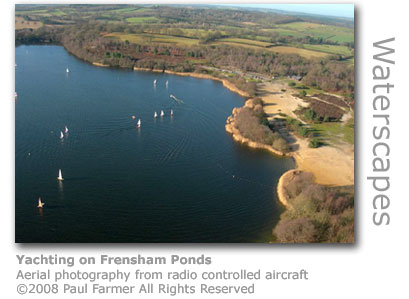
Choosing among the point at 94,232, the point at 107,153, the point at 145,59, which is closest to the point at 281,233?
the point at 94,232

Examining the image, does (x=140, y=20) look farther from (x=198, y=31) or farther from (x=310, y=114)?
(x=310, y=114)

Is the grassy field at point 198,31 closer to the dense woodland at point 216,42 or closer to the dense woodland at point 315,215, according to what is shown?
the dense woodland at point 216,42

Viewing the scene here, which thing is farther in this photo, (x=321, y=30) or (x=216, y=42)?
(x=321, y=30)

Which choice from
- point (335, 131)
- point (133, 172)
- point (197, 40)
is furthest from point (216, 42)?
point (133, 172)

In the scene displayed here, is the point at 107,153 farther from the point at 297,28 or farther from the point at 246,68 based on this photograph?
the point at 297,28

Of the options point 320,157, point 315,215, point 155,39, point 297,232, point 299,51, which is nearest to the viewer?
point 297,232

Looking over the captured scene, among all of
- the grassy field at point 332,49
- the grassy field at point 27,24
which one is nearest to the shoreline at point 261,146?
the grassy field at point 332,49

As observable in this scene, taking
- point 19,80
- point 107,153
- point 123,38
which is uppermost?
point 123,38

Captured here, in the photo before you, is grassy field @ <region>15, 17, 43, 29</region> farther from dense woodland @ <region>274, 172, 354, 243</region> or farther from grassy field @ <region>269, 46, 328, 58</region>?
dense woodland @ <region>274, 172, 354, 243</region>

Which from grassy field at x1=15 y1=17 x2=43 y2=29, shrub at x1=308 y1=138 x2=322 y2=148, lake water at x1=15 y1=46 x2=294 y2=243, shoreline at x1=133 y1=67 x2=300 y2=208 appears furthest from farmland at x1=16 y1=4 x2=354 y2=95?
shrub at x1=308 y1=138 x2=322 y2=148
